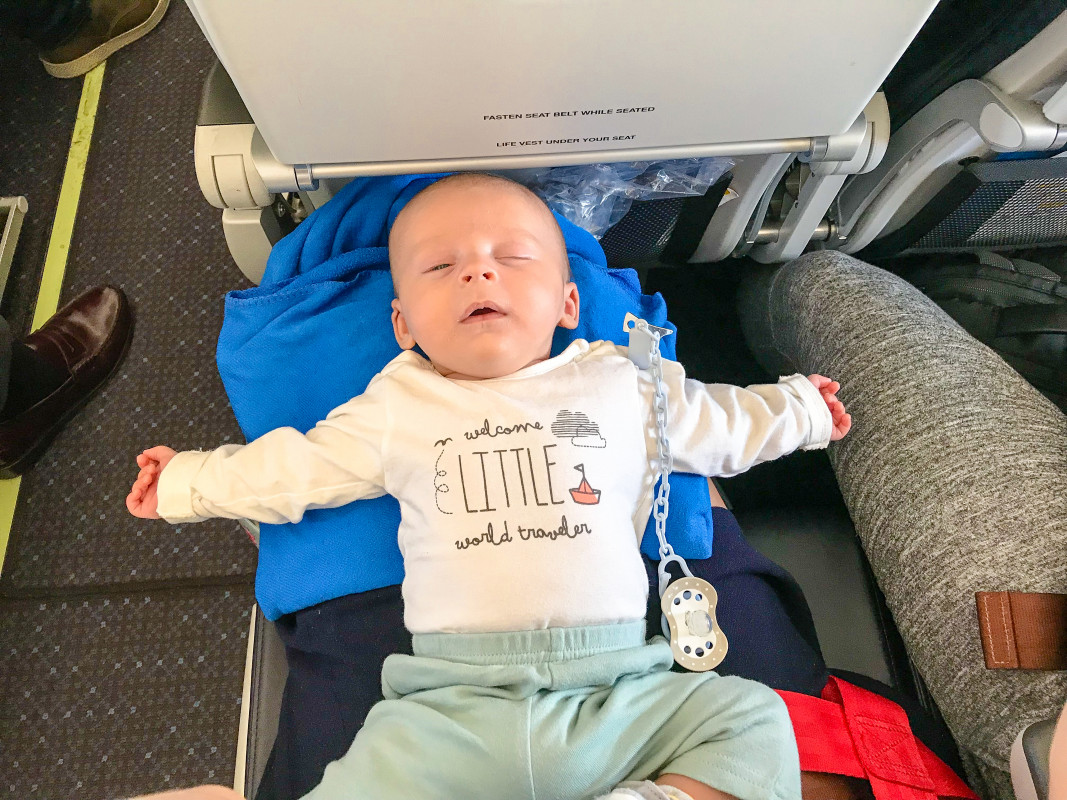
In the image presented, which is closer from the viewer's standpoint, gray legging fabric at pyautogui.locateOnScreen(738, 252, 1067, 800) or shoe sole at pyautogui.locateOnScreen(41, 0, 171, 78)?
gray legging fabric at pyautogui.locateOnScreen(738, 252, 1067, 800)

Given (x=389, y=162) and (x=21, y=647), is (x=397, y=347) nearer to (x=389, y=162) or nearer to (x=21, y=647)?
(x=389, y=162)

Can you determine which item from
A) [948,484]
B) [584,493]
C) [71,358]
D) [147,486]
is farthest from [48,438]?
[948,484]

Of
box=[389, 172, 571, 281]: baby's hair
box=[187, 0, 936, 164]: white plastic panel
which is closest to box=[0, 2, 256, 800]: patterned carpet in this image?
box=[389, 172, 571, 281]: baby's hair

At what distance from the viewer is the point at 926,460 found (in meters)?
→ 0.92

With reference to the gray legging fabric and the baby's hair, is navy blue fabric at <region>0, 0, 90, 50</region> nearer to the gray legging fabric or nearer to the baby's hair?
the baby's hair

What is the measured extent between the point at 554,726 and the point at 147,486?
0.56 m

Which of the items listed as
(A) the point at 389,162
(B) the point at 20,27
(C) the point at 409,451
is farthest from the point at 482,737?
(B) the point at 20,27

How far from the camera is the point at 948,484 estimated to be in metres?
0.89

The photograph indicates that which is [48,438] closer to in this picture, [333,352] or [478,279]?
[333,352]

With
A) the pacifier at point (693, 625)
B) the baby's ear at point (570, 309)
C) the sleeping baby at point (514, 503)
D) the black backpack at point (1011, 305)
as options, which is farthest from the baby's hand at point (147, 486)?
the black backpack at point (1011, 305)

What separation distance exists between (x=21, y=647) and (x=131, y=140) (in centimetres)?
121

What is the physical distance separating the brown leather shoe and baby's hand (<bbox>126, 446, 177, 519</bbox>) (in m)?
0.75

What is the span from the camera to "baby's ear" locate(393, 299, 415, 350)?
92 centimetres

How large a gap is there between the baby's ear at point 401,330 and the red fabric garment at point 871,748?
0.65 metres
